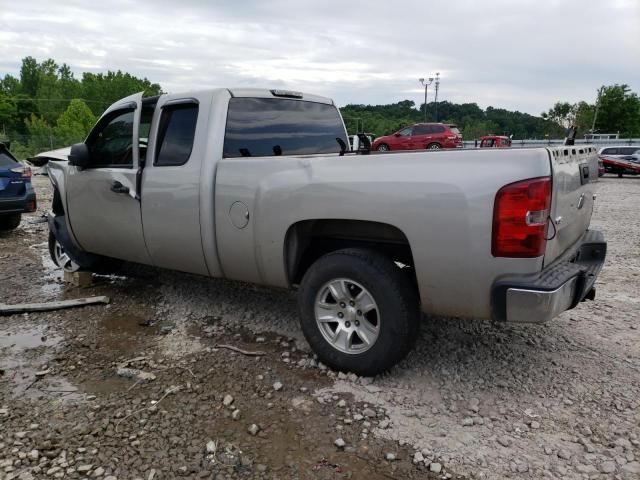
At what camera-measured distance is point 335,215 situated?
10.4ft

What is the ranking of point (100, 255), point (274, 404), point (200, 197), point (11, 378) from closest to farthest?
point (274, 404), point (11, 378), point (200, 197), point (100, 255)

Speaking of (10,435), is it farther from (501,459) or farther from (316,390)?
(501,459)

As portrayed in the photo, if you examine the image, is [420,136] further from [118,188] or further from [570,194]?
[570,194]

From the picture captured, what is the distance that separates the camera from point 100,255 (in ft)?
17.5

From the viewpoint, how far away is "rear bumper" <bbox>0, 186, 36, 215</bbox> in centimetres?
781

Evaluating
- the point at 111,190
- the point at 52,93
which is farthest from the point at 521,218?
the point at 52,93

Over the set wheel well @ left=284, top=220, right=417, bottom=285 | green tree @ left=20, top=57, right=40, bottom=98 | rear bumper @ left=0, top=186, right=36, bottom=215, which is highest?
green tree @ left=20, top=57, right=40, bottom=98

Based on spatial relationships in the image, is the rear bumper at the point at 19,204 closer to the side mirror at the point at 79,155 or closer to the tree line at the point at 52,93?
the side mirror at the point at 79,155

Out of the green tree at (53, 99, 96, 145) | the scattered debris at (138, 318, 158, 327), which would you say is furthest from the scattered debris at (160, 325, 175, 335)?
the green tree at (53, 99, 96, 145)

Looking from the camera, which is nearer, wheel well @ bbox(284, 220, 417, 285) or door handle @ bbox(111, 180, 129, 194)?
wheel well @ bbox(284, 220, 417, 285)

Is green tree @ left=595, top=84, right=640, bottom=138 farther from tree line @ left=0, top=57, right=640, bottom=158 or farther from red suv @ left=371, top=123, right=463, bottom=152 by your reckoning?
red suv @ left=371, top=123, right=463, bottom=152

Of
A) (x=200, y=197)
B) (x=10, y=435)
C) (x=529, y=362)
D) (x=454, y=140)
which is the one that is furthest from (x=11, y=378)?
(x=454, y=140)

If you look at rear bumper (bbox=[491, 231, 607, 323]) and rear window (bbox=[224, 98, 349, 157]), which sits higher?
rear window (bbox=[224, 98, 349, 157])

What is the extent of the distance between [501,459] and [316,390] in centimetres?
114
